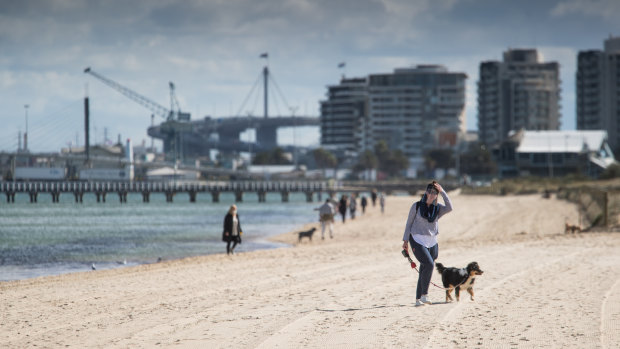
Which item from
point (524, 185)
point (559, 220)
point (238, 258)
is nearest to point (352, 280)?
point (238, 258)

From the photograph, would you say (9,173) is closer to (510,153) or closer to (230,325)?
(510,153)

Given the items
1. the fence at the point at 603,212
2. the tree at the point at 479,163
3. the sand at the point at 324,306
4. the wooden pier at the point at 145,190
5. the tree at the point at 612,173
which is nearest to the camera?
the sand at the point at 324,306

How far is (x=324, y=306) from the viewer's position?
43.2 ft

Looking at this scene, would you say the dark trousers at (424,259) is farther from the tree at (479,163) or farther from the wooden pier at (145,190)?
Result: the tree at (479,163)

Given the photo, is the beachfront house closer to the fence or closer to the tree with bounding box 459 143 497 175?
the tree with bounding box 459 143 497 175

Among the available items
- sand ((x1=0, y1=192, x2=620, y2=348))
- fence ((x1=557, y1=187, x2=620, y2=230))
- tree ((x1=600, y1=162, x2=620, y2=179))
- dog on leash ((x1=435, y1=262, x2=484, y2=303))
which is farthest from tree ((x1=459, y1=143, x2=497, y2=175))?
dog on leash ((x1=435, y1=262, x2=484, y2=303))

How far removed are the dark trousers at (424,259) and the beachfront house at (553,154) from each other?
121 metres

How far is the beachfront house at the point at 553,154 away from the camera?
132m

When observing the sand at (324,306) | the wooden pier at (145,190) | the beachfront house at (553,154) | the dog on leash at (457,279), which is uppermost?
the beachfront house at (553,154)

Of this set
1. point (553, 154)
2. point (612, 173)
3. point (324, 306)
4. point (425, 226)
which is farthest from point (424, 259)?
point (553, 154)

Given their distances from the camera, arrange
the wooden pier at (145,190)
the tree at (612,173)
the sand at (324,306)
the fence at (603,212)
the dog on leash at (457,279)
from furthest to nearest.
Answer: the wooden pier at (145,190) < the tree at (612,173) < the fence at (603,212) < the dog on leash at (457,279) < the sand at (324,306)

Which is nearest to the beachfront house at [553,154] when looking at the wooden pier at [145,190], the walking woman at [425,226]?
the wooden pier at [145,190]

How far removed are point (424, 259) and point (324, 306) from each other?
1848 millimetres

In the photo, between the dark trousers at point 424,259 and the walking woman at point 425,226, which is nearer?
the walking woman at point 425,226
